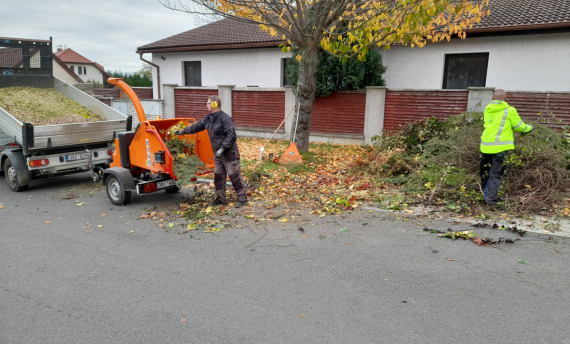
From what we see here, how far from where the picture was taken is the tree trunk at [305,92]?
33.5 ft

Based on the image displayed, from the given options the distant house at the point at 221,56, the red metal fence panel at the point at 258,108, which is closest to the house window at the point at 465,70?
the red metal fence panel at the point at 258,108

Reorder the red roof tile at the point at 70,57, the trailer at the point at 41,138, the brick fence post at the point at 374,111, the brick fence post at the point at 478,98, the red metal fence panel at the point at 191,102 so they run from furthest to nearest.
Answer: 1. the red roof tile at the point at 70,57
2. the red metal fence panel at the point at 191,102
3. the brick fence post at the point at 374,111
4. the brick fence post at the point at 478,98
5. the trailer at the point at 41,138

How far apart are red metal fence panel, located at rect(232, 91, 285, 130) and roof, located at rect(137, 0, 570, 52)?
3501mm

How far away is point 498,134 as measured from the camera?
628 cm

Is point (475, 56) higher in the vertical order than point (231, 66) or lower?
higher

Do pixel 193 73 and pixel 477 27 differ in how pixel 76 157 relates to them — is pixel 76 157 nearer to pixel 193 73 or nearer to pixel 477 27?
pixel 477 27

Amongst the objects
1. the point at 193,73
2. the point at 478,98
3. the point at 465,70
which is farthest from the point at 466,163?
the point at 193,73

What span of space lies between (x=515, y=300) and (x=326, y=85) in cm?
1070

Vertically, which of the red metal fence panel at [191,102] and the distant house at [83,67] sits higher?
the distant house at [83,67]

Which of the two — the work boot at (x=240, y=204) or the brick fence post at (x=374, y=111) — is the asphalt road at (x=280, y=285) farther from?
the brick fence post at (x=374, y=111)

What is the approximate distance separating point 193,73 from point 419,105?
13.4 meters

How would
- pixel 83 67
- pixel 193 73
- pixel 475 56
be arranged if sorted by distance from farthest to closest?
pixel 83 67, pixel 193 73, pixel 475 56

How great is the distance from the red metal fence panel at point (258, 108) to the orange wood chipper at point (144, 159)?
7402mm

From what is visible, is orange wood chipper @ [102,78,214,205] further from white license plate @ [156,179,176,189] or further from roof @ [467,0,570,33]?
roof @ [467,0,570,33]
